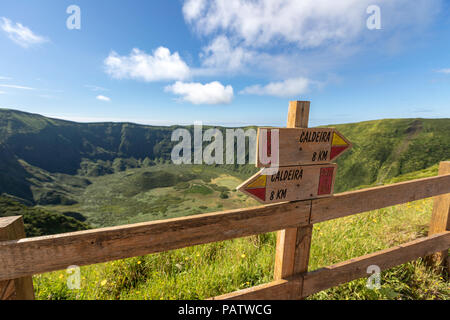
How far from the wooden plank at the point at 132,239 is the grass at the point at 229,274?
116 cm

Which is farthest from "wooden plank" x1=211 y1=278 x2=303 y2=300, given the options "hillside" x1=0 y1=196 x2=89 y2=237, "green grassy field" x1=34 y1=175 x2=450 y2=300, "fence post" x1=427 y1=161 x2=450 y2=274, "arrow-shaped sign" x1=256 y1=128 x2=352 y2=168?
"hillside" x1=0 y1=196 x2=89 y2=237

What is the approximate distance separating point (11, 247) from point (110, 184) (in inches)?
8324

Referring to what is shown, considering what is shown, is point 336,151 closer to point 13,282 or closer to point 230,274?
point 230,274

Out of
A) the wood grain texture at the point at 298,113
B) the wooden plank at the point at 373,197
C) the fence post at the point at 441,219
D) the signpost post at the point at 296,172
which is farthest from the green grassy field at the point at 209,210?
the wood grain texture at the point at 298,113

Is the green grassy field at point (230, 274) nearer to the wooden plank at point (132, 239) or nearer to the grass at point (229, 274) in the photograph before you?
the grass at point (229, 274)

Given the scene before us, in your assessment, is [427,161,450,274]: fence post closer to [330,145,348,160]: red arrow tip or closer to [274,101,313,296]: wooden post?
[330,145,348,160]: red arrow tip

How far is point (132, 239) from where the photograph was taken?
160cm

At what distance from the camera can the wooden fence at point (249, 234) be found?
1.45 metres

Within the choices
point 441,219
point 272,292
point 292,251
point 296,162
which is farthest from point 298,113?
point 441,219

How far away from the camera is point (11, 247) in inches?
55.1

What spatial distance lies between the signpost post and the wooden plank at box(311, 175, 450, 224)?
112mm

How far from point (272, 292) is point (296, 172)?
1077 mm
